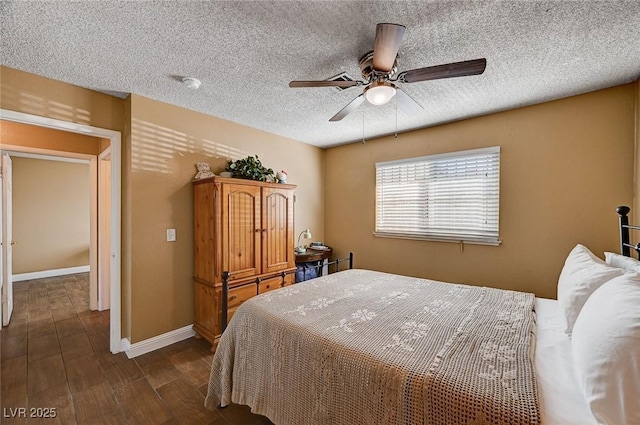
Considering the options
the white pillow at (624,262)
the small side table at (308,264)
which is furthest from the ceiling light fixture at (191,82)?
the white pillow at (624,262)

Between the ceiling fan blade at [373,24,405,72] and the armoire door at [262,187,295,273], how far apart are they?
1.96 m

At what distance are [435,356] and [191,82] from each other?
2660 mm

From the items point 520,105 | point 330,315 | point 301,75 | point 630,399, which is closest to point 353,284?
point 330,315

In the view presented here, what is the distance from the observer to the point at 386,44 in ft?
4.76

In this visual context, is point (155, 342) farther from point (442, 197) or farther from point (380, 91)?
point (442, 197)

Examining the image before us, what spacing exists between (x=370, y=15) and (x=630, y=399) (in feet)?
6.43

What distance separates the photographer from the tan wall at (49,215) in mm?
5215

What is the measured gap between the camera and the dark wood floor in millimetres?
1822

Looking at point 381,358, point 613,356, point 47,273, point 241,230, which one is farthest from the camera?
point 47,273

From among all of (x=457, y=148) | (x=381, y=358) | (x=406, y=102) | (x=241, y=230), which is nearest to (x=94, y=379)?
(x=241, y=230)

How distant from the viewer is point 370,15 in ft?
5.01

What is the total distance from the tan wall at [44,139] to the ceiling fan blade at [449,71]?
3.88 meters

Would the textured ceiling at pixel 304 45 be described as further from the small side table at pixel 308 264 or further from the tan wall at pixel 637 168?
the small side table at pixel 308 264

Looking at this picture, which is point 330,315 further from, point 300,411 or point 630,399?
point 630,399
